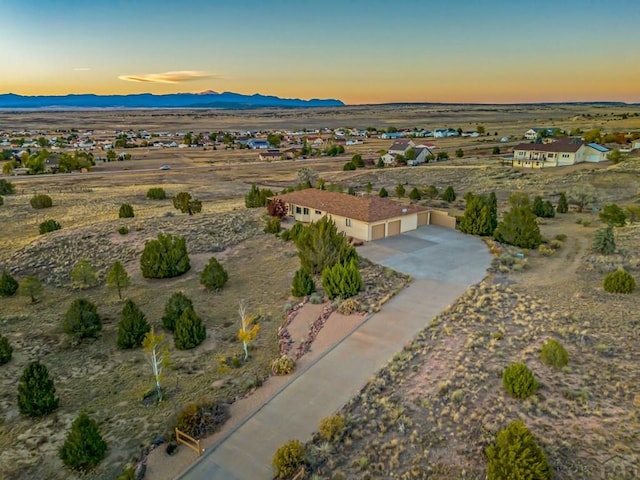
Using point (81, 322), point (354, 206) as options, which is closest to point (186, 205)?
point (354, 206)

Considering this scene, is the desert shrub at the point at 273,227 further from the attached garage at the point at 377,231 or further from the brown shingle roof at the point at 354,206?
the attached garage at the point at 377,231

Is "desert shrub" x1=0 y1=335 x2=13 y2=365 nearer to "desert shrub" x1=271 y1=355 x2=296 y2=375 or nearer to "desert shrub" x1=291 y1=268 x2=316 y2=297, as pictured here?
"desert shrub" x1=271 y1=355 x2=296 y2=375

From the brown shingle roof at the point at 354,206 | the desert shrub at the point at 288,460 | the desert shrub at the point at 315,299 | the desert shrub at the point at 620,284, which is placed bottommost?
the desert shrub at the point at 315,299

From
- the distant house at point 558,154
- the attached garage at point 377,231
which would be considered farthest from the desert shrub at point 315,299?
the distant house at point 558,154

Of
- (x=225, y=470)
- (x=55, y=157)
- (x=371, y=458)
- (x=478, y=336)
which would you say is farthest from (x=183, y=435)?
(x=55, y=157)

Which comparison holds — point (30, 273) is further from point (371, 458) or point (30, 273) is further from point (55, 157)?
point (55, 157)

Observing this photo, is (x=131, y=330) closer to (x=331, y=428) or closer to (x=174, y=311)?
(x=174, y=311)

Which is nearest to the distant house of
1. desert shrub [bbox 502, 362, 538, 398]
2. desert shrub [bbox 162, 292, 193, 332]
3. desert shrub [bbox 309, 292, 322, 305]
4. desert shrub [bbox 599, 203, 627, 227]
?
desert shrub [bbox 599, 203, 627, 227]
